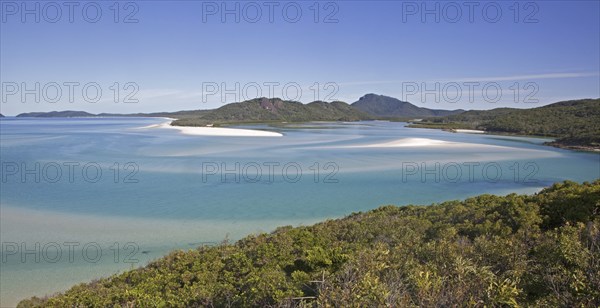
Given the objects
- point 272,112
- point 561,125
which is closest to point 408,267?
point 561,125

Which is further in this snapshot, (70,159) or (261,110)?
(261,110)

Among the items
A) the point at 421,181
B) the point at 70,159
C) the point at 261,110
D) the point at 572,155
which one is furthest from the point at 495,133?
the point at 261,110

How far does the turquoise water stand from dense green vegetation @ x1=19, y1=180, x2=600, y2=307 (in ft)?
12.9

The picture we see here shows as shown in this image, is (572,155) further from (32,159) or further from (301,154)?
(32,159)

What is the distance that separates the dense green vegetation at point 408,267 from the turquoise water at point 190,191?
155 inches

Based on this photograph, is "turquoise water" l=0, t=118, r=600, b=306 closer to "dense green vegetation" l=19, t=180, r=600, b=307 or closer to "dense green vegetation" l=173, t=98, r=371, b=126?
"dense green vegetation" l=19, t=180, r=600, b=307

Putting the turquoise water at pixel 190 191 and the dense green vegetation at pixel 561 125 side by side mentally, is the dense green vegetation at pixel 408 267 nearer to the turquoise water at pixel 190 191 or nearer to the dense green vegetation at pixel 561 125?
the turquoise water at pixel 190 191

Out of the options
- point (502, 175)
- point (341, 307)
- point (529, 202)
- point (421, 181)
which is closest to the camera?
point (341, 307)

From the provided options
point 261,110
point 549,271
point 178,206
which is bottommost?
point 178,206

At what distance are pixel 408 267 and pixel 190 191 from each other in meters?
16.7

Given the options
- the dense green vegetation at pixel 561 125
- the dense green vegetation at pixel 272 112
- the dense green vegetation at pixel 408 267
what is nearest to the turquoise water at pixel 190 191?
the dense green vegetation at pixel 408 267

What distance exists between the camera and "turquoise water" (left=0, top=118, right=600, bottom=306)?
1216 centimetres

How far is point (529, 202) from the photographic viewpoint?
970 cm

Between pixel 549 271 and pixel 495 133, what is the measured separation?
72.4 metres
